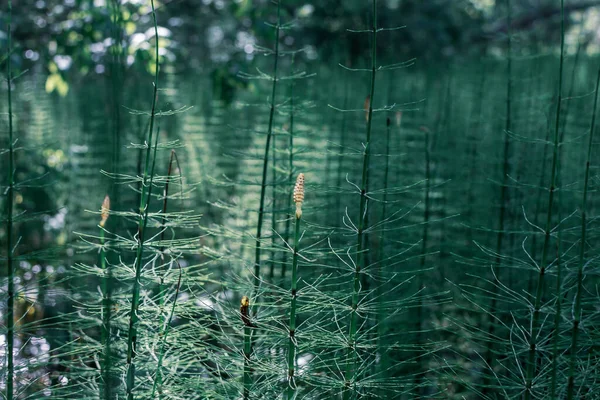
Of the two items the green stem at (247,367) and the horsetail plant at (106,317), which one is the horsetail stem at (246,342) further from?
the horsetail plant at (106,317)

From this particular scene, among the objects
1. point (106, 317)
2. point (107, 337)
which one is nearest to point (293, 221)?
point (106, 317)

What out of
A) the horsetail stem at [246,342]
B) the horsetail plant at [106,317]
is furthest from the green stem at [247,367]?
the horsetail plant at [106,317]

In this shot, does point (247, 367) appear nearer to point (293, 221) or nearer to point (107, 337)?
point (107, 337)

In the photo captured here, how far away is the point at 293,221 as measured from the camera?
6.09 feet

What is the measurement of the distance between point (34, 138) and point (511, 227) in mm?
2846

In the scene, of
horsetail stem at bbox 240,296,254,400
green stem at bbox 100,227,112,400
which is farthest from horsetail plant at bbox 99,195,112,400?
horsetail stem at bbox 240,296,254,400

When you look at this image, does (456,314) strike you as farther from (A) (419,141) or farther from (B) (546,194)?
(A) (419,141)

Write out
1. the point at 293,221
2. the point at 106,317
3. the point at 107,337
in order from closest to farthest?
the point at 107,337 < the point at 106,317 < the point at 293,221

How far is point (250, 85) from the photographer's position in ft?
7.99

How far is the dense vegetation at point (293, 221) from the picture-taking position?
1246mm

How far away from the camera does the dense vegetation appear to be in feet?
4.09

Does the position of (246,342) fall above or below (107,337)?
below

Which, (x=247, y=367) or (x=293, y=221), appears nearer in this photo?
(x=247, y=367)

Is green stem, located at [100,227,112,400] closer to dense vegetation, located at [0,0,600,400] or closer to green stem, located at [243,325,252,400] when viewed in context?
dense vegetation, located at [0,0,600,400]
